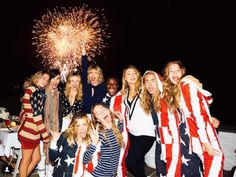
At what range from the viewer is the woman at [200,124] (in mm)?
3217

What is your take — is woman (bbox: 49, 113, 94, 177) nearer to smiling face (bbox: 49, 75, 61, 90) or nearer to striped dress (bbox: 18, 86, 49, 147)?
striped dress (bbox: 18, 86, 49, 147)

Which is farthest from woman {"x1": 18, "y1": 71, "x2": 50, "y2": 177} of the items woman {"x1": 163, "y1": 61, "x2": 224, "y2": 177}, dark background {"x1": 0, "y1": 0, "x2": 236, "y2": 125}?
dark background {"x1": 0, "y1": 0, "x2": 236, "y2": 125}

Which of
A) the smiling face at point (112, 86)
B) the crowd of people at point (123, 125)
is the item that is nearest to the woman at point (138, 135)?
the crowd of people at point (123, 125)

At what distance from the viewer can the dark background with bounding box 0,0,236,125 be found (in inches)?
1529

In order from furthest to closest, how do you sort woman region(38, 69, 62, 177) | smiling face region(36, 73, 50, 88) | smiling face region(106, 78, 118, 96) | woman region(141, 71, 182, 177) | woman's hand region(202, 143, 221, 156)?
smiling face region(106, 78, 118, 96) → woman region(38, 69, 62, 177) → smiling face region(36, 73, 50, 88) → woman region(141, 71, 182, 177) → woman's hand region(202, 143, 221, 156)

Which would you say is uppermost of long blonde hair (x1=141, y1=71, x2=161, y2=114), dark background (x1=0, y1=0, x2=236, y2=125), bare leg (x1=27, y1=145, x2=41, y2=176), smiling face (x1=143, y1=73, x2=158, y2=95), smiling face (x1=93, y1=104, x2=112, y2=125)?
dark background (x1=0, y1=0, x2=236, y2=125)

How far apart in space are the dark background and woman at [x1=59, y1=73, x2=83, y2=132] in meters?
28.3

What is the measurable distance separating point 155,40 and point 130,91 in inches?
1876

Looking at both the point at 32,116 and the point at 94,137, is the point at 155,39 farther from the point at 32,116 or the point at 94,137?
the point at 94,137

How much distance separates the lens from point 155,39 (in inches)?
2004

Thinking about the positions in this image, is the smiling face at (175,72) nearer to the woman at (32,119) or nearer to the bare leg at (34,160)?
the woman at (32,119)

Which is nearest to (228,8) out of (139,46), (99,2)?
(139,46)

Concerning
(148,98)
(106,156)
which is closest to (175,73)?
(148,98)

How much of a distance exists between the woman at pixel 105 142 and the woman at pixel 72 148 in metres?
0.15
